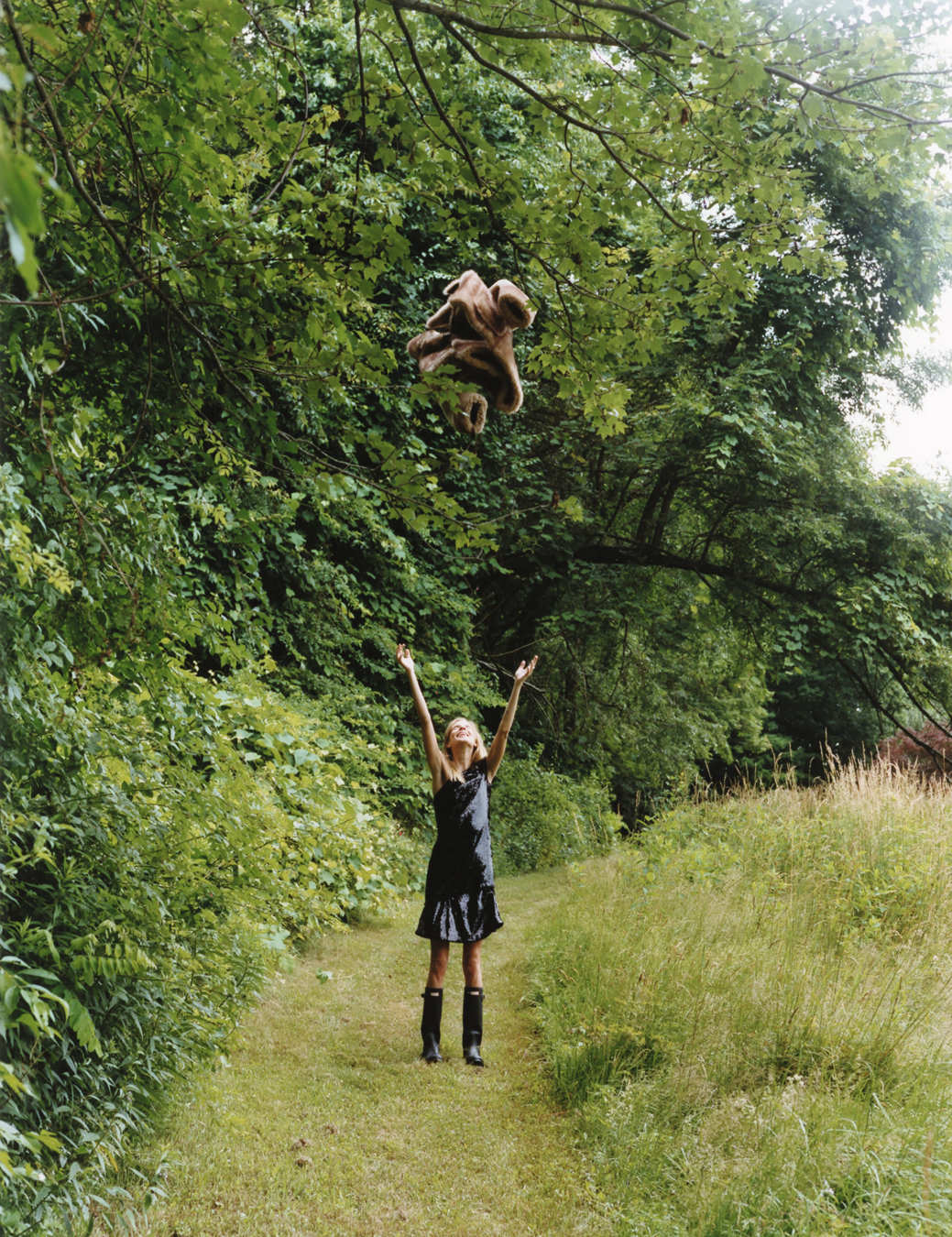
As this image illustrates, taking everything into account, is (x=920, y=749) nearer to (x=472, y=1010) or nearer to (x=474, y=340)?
(x=472, y=1010)

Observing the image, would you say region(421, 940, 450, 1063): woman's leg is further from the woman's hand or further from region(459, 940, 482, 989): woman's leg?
the woman's hand

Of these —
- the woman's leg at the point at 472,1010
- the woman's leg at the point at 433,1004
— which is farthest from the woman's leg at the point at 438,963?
the woman's leg at the point at 472,1010

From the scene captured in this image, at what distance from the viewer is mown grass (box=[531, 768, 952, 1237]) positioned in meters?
2.70

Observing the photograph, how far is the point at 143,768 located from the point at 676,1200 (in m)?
2.36

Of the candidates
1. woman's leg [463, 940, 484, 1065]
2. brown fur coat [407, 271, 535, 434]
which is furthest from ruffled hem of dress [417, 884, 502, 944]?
brown fur coat [407, 271, 535, 434]

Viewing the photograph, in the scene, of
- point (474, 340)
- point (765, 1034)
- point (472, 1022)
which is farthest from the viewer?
point (472, 1022)

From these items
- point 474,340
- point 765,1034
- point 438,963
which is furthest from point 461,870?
point 474,340

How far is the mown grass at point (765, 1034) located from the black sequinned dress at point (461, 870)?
708 mm

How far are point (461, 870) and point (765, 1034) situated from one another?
172 cm

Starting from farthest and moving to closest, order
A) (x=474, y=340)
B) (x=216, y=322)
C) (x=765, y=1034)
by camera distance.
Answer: (x=765, y=1034), (x=216, y=322), (x=474, y=340)

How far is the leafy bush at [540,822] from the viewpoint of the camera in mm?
11820

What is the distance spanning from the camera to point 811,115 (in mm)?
2738

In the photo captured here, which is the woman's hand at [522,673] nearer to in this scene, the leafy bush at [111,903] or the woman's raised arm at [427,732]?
the woman's raised arm at [427,732]

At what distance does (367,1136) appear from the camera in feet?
11.9
